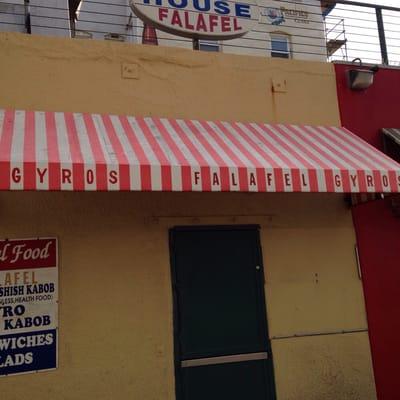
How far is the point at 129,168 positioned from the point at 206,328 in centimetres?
210

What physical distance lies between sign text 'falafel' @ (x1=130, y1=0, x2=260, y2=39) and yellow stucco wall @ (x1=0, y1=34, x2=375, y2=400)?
31 centimetres

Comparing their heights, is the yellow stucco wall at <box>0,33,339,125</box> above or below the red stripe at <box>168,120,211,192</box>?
above

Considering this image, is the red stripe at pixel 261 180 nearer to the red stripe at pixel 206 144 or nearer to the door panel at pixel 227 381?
the red stripe at pixel 206 144

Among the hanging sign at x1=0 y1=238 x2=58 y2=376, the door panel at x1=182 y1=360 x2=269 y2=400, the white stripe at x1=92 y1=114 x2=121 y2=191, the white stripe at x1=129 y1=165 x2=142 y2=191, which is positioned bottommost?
the door panel at x1=182 y1=360 x2=269 y2=400

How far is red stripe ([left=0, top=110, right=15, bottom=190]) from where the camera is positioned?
320 cm

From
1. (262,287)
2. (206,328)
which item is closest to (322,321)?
(262,287)

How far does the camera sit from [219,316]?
4.72 meters

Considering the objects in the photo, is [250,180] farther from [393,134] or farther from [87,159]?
[393,134]

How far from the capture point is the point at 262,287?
4.92m

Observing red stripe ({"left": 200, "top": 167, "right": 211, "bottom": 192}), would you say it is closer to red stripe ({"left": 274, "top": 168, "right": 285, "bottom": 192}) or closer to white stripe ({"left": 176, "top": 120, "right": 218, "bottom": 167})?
white stripe ({"left": 176, "top": 120, "right": 218, "bottom": 167})

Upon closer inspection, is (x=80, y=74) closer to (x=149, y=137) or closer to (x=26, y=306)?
(x=149, y=137)

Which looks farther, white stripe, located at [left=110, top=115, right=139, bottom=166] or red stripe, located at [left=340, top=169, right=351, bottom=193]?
red stripe, located at [left=340, top=169, right=351, bottom=193]

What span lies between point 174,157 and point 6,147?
4.64ft

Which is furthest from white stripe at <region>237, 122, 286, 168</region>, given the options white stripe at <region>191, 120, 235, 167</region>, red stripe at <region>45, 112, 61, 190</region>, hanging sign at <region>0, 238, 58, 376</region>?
hanging sign at <region>0, 238, 58, 376</region>
